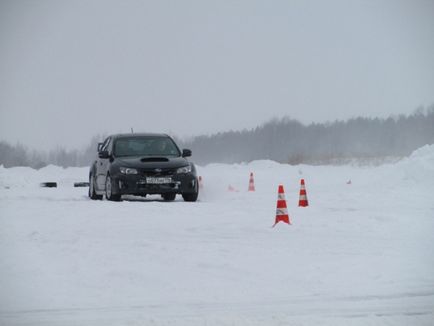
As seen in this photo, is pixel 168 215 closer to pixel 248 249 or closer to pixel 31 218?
pixel 31 218

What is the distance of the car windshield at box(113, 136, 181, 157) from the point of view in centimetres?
1753

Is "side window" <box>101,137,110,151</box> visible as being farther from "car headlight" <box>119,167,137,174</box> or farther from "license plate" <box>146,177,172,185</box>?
"license plate" <box>146,177,172,185</box>

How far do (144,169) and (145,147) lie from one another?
1479mm

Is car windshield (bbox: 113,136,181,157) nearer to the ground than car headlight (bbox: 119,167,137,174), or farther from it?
farther from it

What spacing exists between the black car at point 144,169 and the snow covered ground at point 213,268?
2485 mm

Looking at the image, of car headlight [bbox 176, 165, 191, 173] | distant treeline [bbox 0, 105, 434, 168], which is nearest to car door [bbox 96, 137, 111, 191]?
car headlight [bbox 176, 165, 191, 173]

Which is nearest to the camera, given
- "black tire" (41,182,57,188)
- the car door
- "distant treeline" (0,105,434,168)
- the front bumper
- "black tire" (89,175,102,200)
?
the front bumper

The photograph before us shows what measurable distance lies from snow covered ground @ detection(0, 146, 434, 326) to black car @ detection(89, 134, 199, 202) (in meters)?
2.48

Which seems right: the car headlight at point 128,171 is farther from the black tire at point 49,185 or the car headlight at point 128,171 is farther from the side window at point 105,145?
the black tire at point 49,185

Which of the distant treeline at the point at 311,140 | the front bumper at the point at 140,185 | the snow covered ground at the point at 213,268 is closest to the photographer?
the snow covered ground at the point at 213,268

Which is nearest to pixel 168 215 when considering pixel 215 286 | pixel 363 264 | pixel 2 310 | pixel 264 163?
pixel 363 264

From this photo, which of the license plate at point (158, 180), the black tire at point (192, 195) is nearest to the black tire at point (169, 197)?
the black tire at point (192, 195)

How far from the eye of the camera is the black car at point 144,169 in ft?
53.4

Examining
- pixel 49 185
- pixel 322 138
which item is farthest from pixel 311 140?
pixel 49 185
